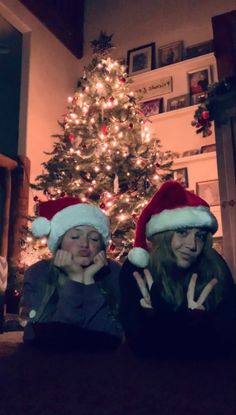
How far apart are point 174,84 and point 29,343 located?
3369 millimetres

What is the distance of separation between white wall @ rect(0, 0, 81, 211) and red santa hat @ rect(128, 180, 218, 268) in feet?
8.89

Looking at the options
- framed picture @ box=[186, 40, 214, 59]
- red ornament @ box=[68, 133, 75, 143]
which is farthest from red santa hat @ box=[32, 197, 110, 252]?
framed picture @ box=[186, 40, 214, 59]

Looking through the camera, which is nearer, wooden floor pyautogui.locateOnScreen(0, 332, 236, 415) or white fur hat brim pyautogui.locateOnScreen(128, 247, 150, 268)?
wooden floor pyautogui.locateOnScreen(0, 332, 236, 415)

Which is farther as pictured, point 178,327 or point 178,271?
point 178,271

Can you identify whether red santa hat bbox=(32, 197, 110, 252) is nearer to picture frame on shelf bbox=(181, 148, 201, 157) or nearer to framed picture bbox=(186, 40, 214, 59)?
picture frame on shelf bbox=(181, 148, 201, 157)

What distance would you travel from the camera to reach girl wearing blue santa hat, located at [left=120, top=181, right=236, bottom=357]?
122cm

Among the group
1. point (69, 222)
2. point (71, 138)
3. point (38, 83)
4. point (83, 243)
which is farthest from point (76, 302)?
point (38, 83)

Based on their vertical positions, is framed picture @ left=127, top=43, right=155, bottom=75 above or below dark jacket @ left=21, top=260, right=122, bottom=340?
above

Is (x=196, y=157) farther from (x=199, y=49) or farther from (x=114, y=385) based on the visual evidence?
(x=114, y=385)

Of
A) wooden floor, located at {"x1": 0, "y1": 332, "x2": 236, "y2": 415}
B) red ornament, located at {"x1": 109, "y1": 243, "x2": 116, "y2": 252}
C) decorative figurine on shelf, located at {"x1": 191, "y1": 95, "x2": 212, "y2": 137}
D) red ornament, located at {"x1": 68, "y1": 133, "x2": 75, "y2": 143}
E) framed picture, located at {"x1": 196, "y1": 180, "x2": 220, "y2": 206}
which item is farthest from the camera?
framed picture, located at {"x1": 196, "y1": 180, "x2": 220, "y2": 206}

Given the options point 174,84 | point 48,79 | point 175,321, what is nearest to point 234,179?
point 175,321

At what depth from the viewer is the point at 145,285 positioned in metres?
1.32

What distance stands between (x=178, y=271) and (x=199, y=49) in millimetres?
3500

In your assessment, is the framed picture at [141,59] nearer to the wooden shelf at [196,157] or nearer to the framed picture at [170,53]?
the framed picture at [170,53]
